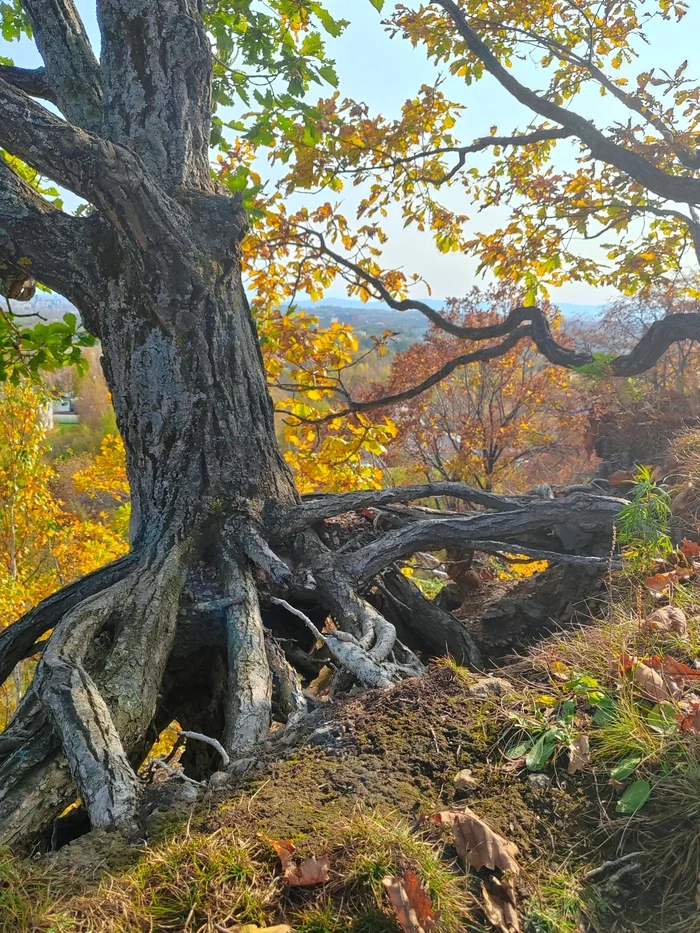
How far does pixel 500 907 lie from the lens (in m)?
1.32

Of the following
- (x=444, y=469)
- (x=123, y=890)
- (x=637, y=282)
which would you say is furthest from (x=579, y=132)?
(x=444, y=469)

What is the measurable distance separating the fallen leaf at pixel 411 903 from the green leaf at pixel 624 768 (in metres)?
0.67

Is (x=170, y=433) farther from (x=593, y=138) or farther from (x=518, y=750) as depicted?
(x=593, y=138)

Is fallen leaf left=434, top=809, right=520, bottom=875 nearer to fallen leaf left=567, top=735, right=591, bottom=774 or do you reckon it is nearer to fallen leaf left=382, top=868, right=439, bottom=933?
fallen leaf left=382, top=868, right=439, bottom=933

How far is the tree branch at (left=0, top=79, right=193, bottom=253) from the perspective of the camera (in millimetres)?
2385

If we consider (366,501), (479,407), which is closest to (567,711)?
(366,501)

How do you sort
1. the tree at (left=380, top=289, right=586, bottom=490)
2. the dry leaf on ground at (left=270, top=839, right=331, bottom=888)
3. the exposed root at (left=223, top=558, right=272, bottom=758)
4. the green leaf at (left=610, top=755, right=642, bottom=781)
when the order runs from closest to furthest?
the dry leaf on ground at (left=270, top=839, right=331, bottom=888) → the green leaf at (left=610, top=755, right=642, bottom=781) → the exposed root at (left=223, top=558, right=272, bottom=758) → the tree at (left=380, top=289, right=586, bottom=490)

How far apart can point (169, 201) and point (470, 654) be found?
294 centimetres

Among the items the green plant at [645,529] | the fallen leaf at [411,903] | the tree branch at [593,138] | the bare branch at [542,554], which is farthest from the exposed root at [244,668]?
the tree branch at [593,138]

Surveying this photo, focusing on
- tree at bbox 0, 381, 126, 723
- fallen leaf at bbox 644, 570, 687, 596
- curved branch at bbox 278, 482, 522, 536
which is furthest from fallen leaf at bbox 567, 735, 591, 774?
tree at bbox 0, 381, 126, 723

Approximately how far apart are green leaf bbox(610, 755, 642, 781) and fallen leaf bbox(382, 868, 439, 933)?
26.5 inches

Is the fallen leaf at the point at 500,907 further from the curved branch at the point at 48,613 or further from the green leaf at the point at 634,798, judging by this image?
the curved branch at the point at 48,613

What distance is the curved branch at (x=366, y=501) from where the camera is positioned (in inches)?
118

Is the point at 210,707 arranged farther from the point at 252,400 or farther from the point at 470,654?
the point at 252,400
